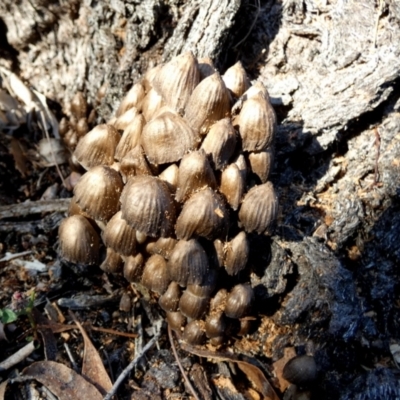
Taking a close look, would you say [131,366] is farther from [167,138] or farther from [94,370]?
[167,138]

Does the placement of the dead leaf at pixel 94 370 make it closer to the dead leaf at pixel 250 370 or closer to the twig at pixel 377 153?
the dead leaf at pixel 250 370

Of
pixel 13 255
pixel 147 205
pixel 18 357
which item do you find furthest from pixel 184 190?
pixel 13 255

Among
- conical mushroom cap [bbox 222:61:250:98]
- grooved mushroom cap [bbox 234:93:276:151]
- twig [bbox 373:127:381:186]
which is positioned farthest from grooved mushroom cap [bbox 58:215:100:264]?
twig [bbox 373:127:381:186]

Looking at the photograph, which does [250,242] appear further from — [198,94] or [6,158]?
[6,158]

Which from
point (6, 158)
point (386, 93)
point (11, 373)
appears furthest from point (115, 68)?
point (11, 373)

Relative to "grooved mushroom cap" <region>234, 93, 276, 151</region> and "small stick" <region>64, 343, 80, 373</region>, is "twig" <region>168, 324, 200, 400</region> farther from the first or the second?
"grooved mushroom cap" <region>234, 93, 276, 151</region>
